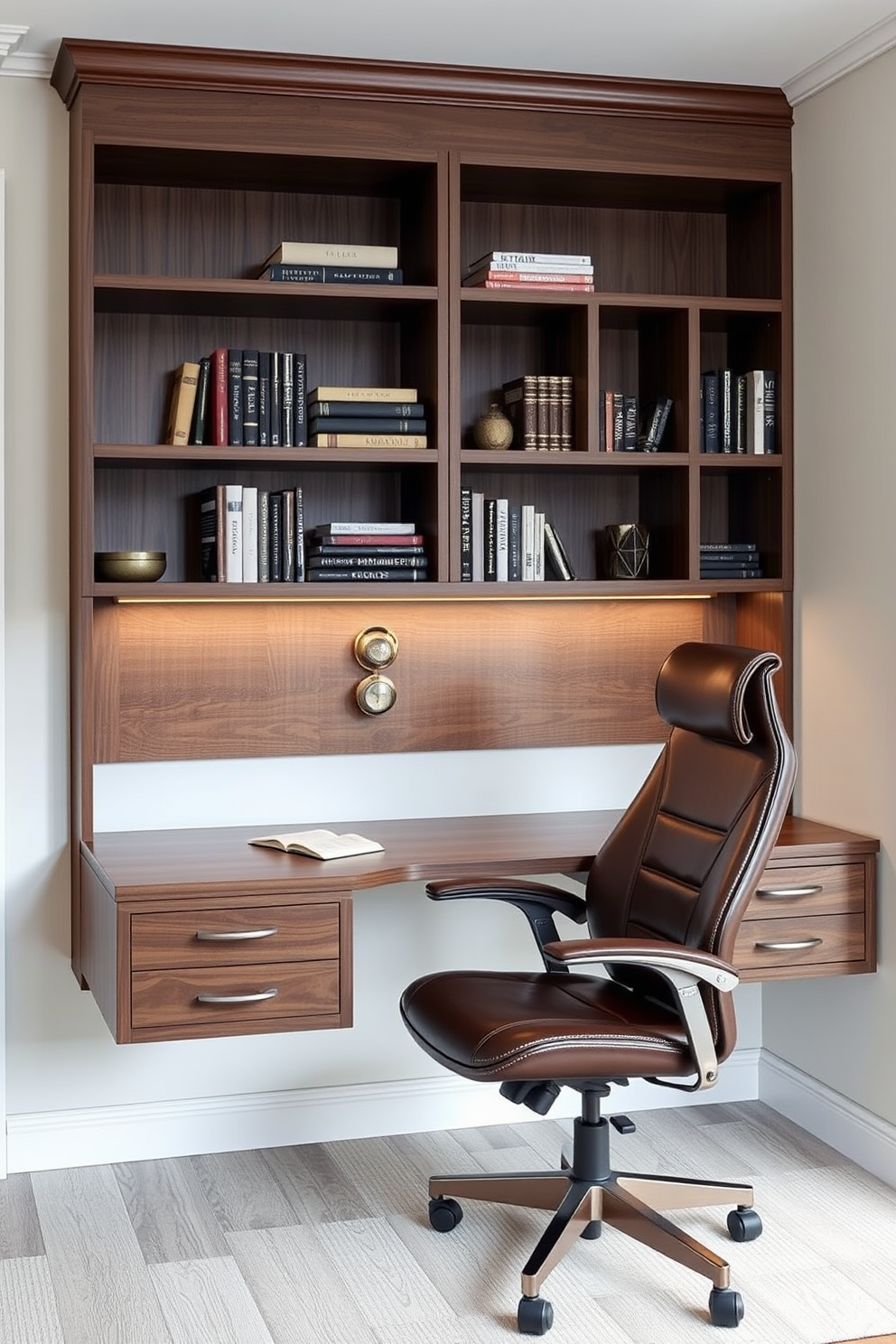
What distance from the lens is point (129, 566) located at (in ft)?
10.5

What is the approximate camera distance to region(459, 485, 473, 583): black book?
3402 millimetres

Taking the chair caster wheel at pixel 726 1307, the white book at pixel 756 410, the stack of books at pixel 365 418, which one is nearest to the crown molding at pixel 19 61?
the stack of books at pixel 365 418

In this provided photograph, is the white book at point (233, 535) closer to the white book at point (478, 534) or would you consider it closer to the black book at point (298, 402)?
the black book at point (298, 402)

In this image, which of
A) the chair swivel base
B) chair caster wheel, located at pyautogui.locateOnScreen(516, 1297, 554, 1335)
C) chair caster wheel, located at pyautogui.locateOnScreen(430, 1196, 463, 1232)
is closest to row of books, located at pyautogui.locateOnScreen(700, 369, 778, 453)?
the chair swivel base

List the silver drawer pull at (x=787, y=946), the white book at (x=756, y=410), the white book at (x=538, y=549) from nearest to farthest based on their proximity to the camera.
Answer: the silver drawer pull at (x=787, y=946) → the white book at (x=538, y=549) → the white book at (x=756, y=410)

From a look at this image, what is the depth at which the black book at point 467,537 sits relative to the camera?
3.40 m

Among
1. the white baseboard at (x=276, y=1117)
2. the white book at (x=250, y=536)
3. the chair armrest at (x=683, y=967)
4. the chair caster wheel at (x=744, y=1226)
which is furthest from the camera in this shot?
the white baseboard at (x=276, y=1117)

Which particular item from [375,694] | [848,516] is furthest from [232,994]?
[848,516]

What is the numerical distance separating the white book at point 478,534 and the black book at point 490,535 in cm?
2

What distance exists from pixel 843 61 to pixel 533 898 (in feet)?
6.68

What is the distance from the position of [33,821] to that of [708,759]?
61.8 inches

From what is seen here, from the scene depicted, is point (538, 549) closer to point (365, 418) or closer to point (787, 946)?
point (365, 418)

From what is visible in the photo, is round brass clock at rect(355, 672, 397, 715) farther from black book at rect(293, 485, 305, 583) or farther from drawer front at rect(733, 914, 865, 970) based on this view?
drawer front at rect(733, 914, 865, 970)

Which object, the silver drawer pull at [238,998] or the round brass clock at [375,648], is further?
the round brass clock at [375,648]
